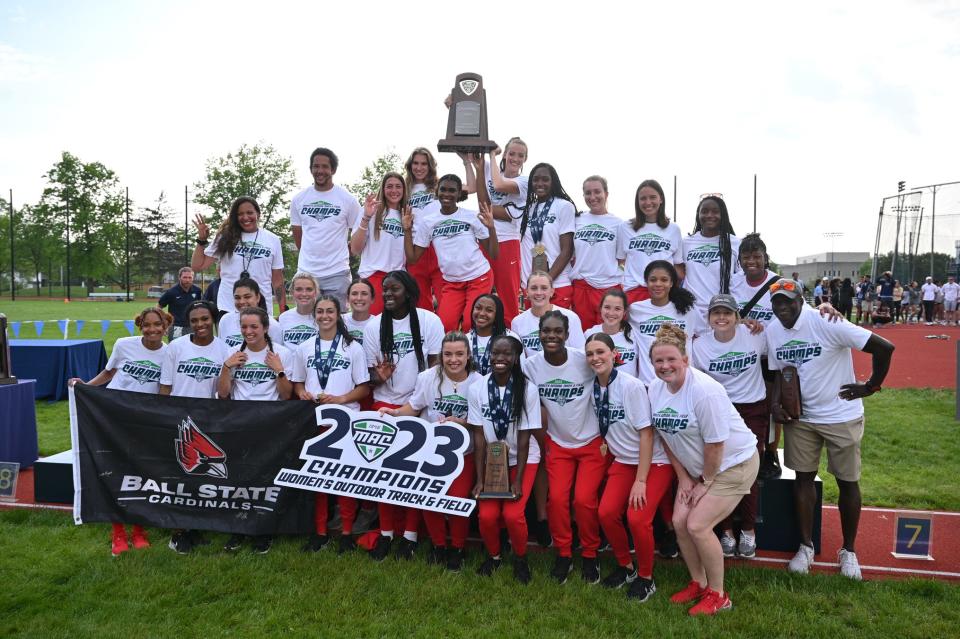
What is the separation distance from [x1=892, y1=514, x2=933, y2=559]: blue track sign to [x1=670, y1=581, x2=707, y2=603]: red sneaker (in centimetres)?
177

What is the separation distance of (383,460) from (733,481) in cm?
250

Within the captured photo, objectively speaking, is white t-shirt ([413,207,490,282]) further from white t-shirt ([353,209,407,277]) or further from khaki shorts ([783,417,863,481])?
khaki shorts ([783,417,863,481])

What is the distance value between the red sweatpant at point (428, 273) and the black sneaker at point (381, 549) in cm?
238

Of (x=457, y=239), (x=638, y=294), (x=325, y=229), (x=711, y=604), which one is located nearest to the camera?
(x=711, y=604)

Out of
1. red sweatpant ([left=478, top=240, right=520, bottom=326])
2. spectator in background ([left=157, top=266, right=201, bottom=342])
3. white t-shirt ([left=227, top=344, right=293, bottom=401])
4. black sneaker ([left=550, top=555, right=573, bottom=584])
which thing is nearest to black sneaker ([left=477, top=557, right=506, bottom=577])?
black sneaker ([left=550, top=555, right=573, bottom=584])

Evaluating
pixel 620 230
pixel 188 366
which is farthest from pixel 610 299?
pixel 188 366

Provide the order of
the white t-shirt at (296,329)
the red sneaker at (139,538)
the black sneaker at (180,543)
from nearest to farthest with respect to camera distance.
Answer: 1. the black sneaker at (180,543)
2. the red sneaker at (139,538)
3. the white t-shirt at (296,329)

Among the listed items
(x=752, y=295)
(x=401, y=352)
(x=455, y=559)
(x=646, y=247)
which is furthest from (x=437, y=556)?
(x=752, y=295)

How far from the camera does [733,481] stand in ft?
14.2

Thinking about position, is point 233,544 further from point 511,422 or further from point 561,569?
point 561,569

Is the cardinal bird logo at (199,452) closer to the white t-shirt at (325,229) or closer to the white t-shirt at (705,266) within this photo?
the white t-shirt at (325,229)

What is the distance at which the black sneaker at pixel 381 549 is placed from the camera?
500 centimetres

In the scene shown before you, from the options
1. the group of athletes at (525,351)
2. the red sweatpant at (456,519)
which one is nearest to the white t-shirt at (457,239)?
the group of athletes at (525,351)

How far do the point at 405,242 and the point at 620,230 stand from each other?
2.10 m
